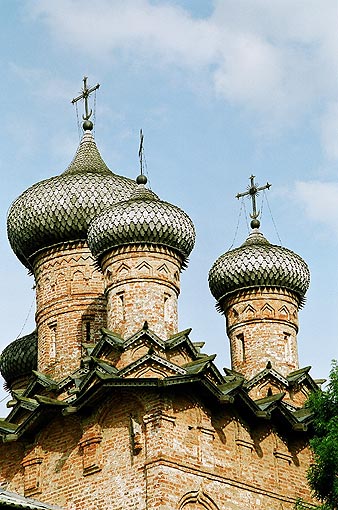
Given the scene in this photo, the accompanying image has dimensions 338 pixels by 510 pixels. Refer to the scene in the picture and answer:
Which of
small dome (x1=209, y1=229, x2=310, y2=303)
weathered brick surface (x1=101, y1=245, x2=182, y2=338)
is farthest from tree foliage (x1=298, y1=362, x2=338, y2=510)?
small dome (x1=209, y1=229, x2=310, y2=303)

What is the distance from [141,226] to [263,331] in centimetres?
301

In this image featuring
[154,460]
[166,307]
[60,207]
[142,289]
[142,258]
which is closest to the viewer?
[154,460]

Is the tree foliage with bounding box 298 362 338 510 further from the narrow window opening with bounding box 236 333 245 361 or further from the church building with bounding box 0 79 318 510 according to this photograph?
the narrow window opening with bounding box 236 333 245 361

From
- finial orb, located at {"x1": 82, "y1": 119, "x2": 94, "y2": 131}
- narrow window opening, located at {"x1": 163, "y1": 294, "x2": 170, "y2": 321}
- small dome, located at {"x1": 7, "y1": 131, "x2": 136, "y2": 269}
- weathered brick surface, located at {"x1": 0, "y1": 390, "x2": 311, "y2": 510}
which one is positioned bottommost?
weathered brick surface, located at {"x1": 0, "y1": 390, "x2": 311, "y2": 510}

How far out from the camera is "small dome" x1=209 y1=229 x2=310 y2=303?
17.6 meters

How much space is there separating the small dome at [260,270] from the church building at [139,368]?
22mm

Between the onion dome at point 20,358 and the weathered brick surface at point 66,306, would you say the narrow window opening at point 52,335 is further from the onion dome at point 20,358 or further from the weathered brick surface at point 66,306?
the onion dome at point 20,358

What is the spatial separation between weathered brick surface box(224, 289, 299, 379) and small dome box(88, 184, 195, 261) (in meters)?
2.01

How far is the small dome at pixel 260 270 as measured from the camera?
57.7 feet

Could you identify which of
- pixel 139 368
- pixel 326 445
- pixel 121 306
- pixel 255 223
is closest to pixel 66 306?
pixel 121 306

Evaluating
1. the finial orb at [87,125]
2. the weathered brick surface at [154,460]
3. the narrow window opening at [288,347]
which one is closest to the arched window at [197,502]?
the weathered brick surface at [154,460]

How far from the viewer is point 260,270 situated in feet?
57.7

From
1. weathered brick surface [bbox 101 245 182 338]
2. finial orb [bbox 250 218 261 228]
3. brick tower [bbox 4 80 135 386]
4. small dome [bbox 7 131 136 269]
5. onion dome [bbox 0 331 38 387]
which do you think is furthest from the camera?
finial orb [bbox 250 218 261 228]

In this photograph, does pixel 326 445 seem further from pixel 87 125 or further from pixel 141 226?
pixel 87 125
